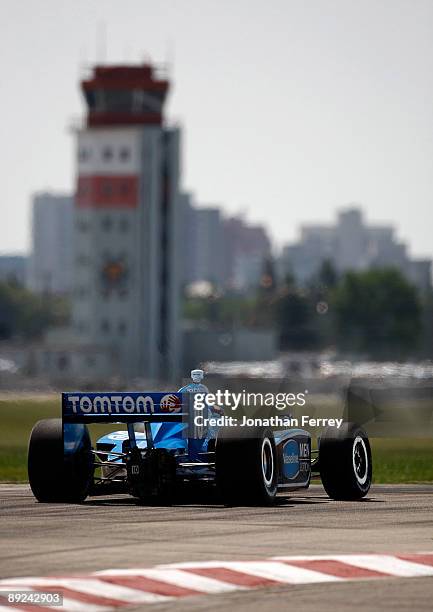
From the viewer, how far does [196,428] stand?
18.8 m

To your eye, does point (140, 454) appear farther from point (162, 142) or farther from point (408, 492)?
point (162, 142)

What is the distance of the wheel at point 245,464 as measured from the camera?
18.0 meters

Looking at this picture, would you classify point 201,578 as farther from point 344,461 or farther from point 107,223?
point 107,223

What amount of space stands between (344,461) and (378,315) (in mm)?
172047

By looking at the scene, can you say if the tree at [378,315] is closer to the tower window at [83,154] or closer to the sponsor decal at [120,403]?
the tower window at [83,154]

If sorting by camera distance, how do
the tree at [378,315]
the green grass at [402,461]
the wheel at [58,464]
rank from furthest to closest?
the tree at [378,315] → the green grass at [402,461] → the wheel at [58,464]

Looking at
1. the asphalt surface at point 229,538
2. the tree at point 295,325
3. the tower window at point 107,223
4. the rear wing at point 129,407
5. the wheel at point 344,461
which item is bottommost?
the asphalt surface at point 229,538

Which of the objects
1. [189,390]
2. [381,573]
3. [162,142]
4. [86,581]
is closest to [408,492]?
→ [189,390]

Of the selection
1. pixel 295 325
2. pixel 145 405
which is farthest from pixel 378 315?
pixel 145 405

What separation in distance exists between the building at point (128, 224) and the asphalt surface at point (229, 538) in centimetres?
12349

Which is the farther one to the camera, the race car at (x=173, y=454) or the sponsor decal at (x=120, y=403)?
the sponsor decal at (x=120, y=403)

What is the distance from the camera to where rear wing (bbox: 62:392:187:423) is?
18562 millimetres

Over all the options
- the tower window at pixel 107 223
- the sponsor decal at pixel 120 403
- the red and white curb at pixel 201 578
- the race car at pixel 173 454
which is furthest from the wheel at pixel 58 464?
the tower window at pixel 107 223

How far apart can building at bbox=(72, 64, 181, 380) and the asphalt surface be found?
12349cm
